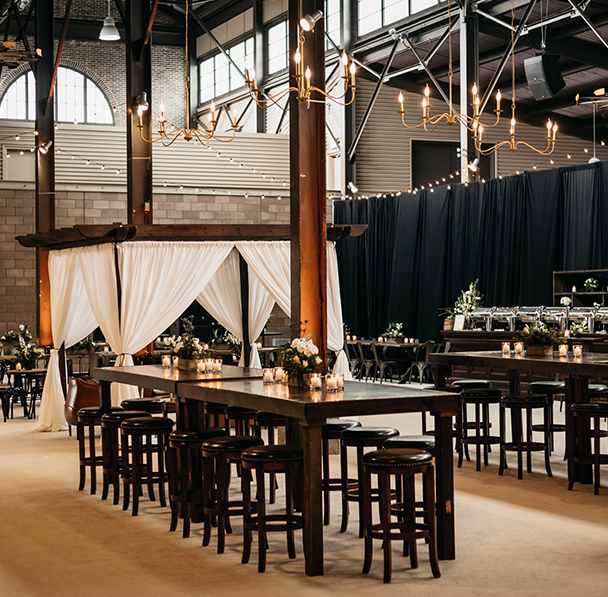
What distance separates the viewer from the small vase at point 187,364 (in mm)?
7371

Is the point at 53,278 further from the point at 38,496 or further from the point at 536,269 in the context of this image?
the point at 536,269

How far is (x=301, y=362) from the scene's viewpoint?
582cm

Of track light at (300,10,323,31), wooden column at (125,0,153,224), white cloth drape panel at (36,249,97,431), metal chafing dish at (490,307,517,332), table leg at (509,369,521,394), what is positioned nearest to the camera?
track light at (300,10,323,31)

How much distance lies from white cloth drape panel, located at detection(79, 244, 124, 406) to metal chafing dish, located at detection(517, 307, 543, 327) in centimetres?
623

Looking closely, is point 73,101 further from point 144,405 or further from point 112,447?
point 112,447

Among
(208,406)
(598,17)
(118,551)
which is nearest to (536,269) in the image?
(598,17)

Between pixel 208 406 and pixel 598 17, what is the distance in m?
11.4

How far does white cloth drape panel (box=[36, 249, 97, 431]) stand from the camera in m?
11.1

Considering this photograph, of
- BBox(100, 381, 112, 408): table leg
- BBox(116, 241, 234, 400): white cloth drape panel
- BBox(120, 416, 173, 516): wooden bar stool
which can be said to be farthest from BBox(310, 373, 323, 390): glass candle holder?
BBox(116, 241, 234, 400): white cloth drape panel

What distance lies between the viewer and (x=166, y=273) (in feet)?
34.1

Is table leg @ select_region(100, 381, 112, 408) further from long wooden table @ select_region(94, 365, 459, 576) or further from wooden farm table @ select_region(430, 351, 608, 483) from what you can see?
wooden farm table @ select_region(430, 351, 608, 483)

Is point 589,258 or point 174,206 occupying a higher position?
point 174,206

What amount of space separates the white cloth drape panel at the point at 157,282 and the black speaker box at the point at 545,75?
Result: 6.01m

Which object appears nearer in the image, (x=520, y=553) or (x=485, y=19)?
(x=520, y=553)
